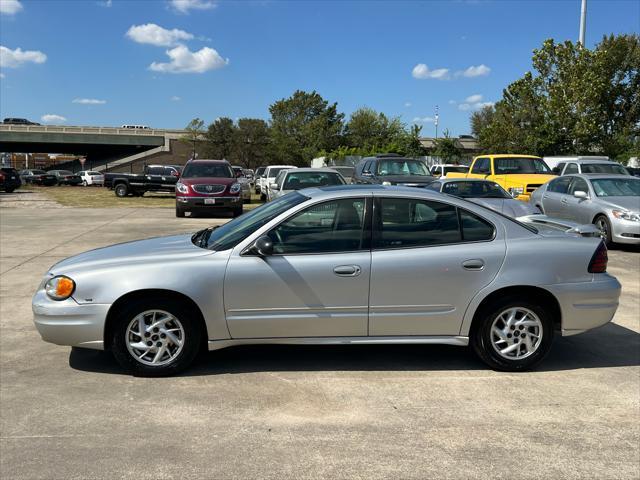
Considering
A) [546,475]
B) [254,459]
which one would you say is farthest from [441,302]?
[254,459]

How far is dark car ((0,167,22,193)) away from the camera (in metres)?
32.6

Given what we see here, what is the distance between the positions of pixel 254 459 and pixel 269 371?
4.85ft

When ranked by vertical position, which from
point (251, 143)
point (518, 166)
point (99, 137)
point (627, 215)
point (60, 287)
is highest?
point (99, 137)

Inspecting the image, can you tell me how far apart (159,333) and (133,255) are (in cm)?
69

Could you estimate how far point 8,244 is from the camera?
476 inches

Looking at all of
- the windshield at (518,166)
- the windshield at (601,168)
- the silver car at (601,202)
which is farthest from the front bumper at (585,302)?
the windshield at (601,168)

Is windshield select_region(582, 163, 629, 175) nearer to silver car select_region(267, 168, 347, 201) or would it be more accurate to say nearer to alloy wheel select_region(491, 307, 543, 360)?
silver car select_region(267, 168, 347, 201)

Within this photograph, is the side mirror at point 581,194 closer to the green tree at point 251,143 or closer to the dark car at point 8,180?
the dark car at point 8,180

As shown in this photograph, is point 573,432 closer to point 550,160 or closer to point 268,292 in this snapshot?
point 268,292

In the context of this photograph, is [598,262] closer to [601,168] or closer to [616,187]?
[616,187]

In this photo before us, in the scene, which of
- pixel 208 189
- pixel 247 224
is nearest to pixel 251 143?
pixel 208 189

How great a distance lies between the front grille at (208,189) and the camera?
17.6 metres

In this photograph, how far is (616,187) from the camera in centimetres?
1262

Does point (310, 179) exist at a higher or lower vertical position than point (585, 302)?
higher
